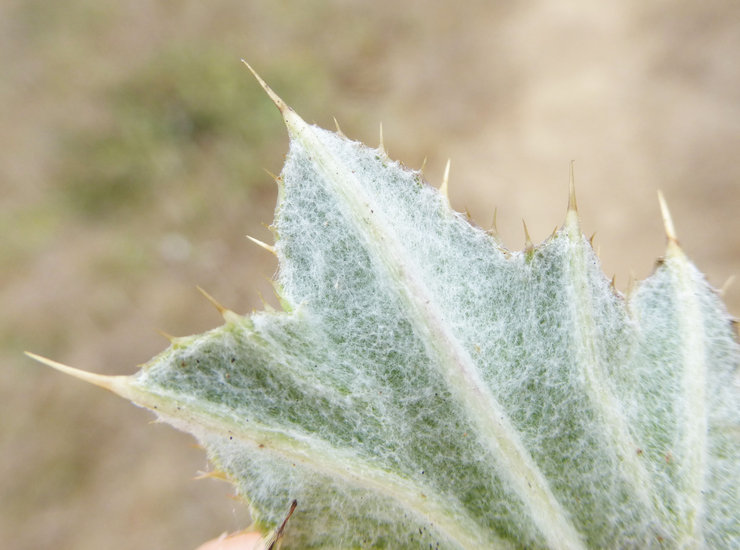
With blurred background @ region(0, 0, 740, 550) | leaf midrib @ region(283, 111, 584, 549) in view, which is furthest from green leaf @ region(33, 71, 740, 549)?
blurred background @ region(0, 0, 740, 550)

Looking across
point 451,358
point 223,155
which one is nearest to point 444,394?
point 451,358

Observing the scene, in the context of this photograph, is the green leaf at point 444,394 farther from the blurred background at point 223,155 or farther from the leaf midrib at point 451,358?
the blurred background at point 223,155

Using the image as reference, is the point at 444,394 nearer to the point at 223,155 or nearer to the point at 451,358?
the point at 451,358

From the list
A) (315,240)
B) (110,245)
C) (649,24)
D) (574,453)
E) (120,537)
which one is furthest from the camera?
(110,245)

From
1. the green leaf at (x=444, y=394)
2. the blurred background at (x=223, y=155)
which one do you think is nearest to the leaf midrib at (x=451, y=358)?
the green leaf at (x=444, y=394)

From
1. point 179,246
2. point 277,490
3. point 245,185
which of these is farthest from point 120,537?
point 277,490

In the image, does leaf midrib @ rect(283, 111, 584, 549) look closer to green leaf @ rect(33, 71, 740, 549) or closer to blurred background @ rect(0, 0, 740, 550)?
green leaf @ rect(33, 71, 740, 549)

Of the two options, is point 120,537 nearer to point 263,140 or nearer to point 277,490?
point 263,140
